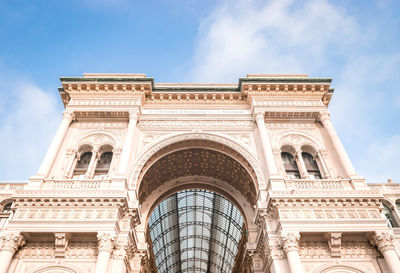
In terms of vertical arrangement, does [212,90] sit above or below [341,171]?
above

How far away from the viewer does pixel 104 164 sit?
18.6 metres

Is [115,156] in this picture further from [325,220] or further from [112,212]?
[325,220]

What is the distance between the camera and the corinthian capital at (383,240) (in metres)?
13.4

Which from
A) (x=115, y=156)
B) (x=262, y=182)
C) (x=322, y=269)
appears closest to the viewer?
(x=322, y=269)

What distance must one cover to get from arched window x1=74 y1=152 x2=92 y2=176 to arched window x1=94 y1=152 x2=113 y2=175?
73 cm

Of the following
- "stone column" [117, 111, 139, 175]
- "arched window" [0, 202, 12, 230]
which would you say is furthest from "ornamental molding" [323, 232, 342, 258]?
"arched window" [0, 202, 12, 230]

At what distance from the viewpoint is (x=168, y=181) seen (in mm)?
21641

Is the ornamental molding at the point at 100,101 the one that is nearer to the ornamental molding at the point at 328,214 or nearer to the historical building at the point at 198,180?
the historical building at the point at 198,180

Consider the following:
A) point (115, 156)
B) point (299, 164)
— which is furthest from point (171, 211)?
Result: point (299, 164)

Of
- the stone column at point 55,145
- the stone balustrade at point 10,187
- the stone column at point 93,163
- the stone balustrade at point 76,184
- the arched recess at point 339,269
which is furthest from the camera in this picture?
the stone balustrade at point 10,187

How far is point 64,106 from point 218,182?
1296 centimetres

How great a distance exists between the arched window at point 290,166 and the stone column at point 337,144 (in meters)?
2.70

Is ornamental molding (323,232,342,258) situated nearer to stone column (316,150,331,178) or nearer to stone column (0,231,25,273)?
stone column (316,150,331,178)

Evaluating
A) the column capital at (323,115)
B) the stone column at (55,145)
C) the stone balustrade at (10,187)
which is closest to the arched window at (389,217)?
the column capital at (323,115)
